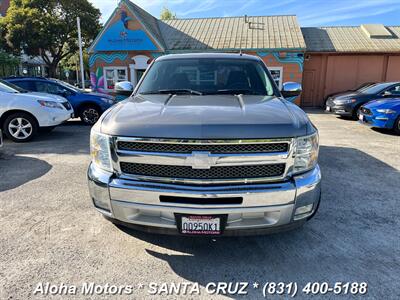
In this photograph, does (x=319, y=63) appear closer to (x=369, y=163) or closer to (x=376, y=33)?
(x=376, y=33)

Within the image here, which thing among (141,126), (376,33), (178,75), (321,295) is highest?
(376,33)

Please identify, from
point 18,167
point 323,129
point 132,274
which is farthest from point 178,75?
point 323,129

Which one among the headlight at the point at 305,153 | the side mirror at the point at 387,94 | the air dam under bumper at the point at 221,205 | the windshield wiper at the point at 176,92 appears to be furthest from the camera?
the side mirror at the point at 387,94

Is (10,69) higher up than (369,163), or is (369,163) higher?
(10,69)

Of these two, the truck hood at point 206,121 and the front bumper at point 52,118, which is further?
the front bumper at point 52,118

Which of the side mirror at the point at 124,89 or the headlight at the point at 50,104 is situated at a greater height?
the side mirror at the point at 124,89

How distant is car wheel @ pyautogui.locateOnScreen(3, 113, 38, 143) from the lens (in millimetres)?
7609

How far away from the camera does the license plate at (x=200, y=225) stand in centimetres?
241

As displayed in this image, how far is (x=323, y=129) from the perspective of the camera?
1017 centimetres

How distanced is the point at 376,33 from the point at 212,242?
20223 millimetres

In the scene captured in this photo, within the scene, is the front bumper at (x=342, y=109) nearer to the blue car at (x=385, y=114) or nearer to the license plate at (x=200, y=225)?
the blue car at (x=385, y=114)

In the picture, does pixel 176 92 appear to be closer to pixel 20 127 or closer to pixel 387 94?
pixel 20 127

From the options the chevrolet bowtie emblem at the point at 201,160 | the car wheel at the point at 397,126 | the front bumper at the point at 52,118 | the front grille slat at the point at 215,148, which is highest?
the front grille slat at the point at 215,148

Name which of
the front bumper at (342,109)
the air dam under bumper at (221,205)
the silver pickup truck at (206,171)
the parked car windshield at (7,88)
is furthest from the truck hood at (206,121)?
the front bumper at (342,109)
